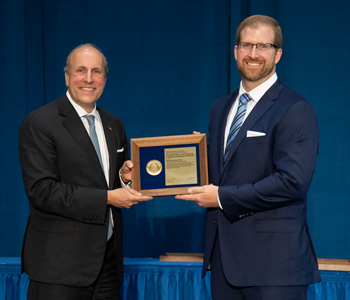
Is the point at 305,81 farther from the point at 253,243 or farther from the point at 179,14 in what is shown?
the point at 253,243

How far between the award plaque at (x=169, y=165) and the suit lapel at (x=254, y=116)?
0.55 feet

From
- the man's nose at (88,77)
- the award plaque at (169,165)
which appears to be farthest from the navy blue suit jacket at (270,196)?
the man's nose at (88,77)

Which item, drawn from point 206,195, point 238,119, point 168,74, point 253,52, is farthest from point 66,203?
point 168,74

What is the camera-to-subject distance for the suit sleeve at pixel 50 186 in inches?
82.7

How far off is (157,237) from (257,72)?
81.3 inches

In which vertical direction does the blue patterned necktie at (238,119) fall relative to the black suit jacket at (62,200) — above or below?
above

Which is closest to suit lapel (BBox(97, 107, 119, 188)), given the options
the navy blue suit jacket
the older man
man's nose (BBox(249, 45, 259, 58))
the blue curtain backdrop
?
the older man

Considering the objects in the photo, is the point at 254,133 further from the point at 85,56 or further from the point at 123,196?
the point at 85,56

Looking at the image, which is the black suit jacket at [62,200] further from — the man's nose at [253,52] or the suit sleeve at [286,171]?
Answer: the man's nose at [253,52]

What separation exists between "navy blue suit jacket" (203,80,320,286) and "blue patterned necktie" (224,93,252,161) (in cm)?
6

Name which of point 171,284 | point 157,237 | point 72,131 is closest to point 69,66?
point 72,131

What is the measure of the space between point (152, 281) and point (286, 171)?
135 centimetres

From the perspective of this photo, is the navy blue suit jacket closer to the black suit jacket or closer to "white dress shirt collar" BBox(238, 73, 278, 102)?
"white dress shirt collar" BBox(238, 73, 278, 102)

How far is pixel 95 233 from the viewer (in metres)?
2.17
